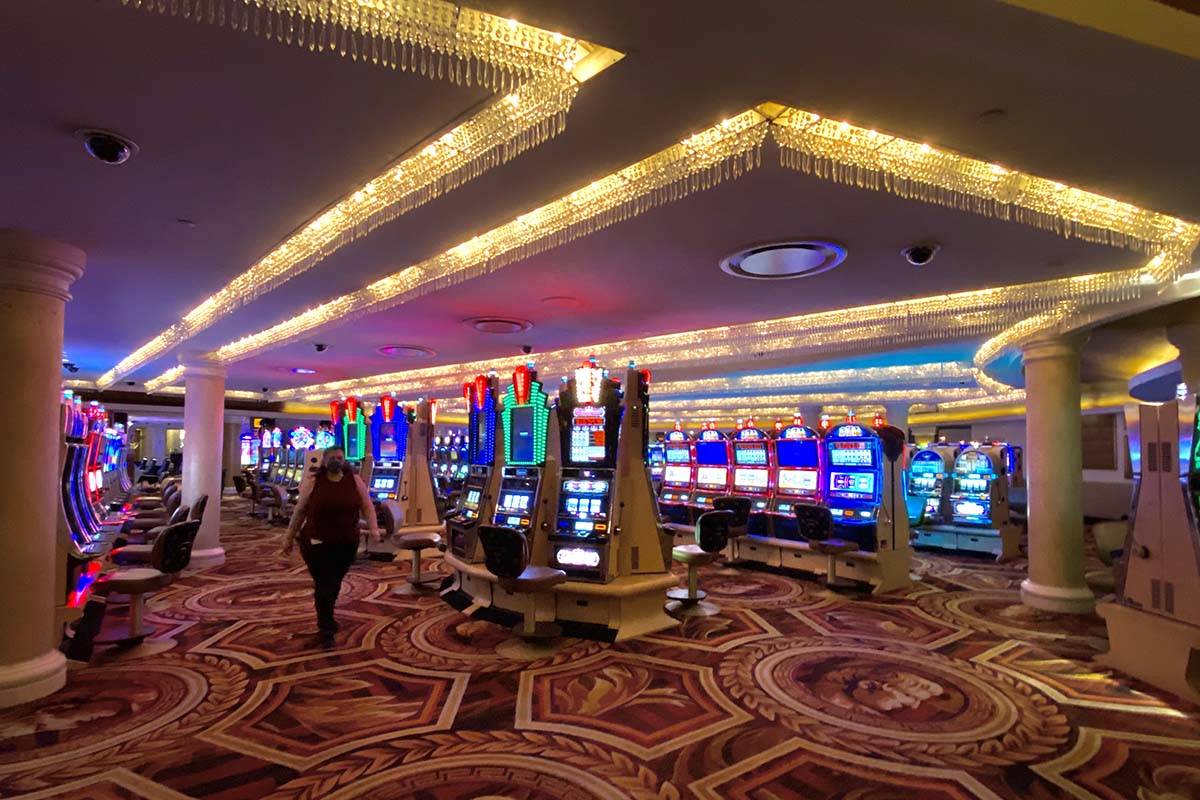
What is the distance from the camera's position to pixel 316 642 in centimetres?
539

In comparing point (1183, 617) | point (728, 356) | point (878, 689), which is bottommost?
point (878, 689)

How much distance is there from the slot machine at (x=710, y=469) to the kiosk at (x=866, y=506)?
5.14ft

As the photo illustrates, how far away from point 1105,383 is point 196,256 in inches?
646

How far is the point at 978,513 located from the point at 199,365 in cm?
1141

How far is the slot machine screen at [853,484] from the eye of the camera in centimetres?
782

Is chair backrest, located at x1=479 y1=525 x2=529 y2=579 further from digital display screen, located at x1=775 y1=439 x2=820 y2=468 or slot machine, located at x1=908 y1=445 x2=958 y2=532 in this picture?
slot machine, located at x1=908 y1=445 x2=958 y2=532

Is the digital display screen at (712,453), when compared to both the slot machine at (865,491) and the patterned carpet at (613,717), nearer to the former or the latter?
the slot machine at (865,491)

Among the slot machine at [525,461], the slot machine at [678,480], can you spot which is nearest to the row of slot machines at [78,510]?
the slot machine at [525,461]

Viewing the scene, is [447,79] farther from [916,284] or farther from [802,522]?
[802,522]

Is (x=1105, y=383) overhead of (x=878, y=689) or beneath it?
overhead

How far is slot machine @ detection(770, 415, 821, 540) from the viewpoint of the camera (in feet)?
28.1

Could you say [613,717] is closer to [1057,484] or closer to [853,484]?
[853,484]

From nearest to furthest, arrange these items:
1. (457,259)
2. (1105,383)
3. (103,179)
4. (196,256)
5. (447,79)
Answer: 1. (447,79)
2. (103,179)
3. (196,256)
4. (457,259)
5. (1105,383)

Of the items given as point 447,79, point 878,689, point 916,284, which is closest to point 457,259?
point 447,79
